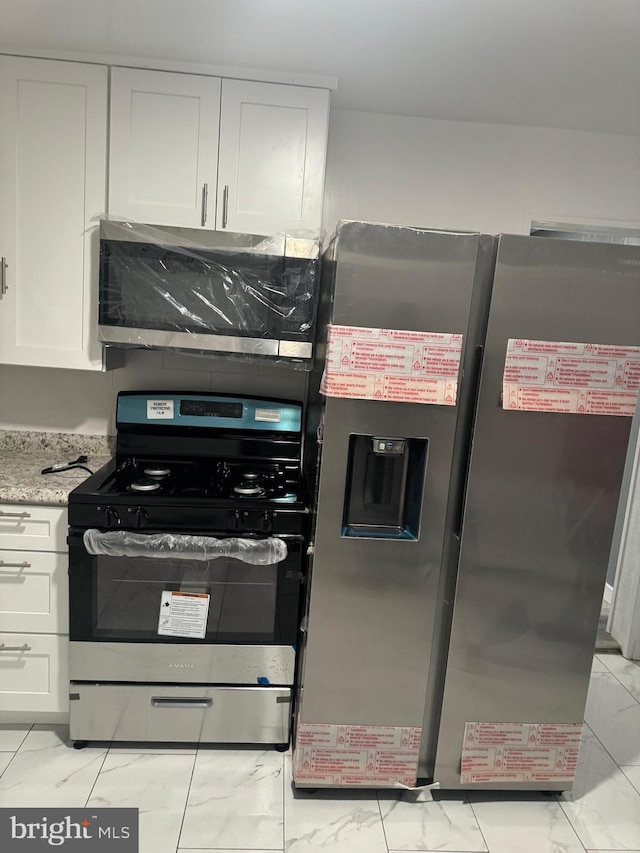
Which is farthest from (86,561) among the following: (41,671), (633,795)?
(633,795)

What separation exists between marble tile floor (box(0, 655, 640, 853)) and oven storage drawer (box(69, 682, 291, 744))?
0.07m

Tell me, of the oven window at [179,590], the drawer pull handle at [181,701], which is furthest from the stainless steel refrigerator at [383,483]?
the drawer pull handle at [181,701]

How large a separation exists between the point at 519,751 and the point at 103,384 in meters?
2.06

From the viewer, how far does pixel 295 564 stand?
1.98 meters

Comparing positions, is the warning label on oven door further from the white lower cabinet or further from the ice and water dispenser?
the ice and water dispenser

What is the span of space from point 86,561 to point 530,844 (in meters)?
1.61

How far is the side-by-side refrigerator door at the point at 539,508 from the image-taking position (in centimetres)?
171

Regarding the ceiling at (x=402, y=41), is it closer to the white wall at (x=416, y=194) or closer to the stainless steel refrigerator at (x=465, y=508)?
the white wall at (x=416, y=194)

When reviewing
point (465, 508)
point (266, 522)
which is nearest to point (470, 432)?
point (465, 508)

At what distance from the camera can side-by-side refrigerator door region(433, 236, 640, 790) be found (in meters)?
1.71

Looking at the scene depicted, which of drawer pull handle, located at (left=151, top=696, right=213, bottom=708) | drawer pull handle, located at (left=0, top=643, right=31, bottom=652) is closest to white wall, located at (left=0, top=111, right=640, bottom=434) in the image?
drawer pull handle, located at (left=0, top=643, right=31, bottom=652)

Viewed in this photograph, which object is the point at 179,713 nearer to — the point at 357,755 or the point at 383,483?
the point at 357,755

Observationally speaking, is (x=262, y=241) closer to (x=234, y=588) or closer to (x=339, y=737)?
(x=234, y=588)

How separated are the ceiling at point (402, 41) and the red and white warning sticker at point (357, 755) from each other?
2093 mm
